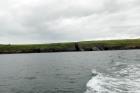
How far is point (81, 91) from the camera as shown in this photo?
84.0 ft

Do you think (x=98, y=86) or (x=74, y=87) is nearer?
(x=98, y=86)

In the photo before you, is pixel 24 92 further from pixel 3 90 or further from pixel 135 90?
pixel 135 90

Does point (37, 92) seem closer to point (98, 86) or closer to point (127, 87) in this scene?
point (98, 86)

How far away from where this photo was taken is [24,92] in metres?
27.0

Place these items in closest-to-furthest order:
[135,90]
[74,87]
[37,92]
→ [135,90] → [37,92] → [74,87]

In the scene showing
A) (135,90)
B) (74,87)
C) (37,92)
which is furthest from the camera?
(74,87)

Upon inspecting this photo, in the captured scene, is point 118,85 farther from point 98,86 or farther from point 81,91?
point 81,91

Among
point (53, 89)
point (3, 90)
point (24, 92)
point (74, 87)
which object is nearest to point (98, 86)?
point (74, 87)

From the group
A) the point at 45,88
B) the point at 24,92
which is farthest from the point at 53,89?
the point at 24,92

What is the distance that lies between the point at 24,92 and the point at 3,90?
3.72 m

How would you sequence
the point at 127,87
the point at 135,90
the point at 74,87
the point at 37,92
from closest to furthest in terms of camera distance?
the point at 135,90
the point at 127,87
the point at 37,92
the point at 74,87

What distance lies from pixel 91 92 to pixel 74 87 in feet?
17.2

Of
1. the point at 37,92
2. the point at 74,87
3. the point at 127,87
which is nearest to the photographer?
the point at 127,87

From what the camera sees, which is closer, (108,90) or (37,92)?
(108,90)
